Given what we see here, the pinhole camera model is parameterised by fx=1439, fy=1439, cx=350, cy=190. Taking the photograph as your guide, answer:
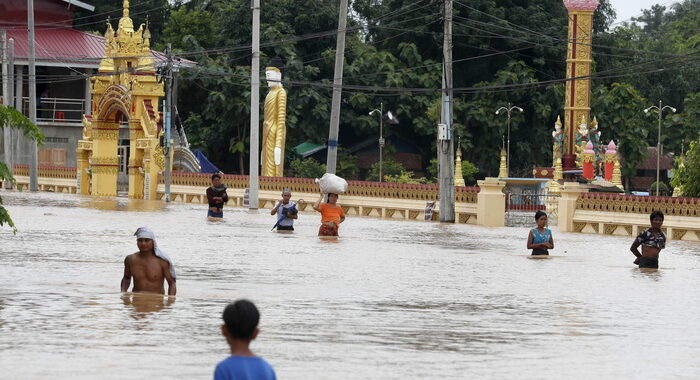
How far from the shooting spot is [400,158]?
80688 millimetres

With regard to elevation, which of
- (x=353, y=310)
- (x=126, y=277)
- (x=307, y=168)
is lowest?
(x=353, y=310)

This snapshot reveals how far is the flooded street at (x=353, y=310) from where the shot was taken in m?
12.2

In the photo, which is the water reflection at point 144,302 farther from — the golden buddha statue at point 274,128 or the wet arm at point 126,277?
the golden buddha statue at point 274,128

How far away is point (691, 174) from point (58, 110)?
3854 centimetres

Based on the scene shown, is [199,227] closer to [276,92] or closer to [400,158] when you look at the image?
[276,92]

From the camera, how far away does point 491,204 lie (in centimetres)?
4416

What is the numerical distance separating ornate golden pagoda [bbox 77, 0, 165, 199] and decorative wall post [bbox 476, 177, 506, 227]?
1668cm

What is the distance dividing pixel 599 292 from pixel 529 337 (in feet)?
19.7

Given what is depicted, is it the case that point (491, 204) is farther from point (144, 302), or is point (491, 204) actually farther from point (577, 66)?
point (144, 302)

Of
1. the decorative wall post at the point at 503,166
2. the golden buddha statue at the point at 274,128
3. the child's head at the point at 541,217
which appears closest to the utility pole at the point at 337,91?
the golden buddha statue at the point at 274,128

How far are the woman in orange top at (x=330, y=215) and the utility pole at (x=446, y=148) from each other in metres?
13.7

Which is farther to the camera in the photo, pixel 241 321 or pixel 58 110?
pixel 58 110

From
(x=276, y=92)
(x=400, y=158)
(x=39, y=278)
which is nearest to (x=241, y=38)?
(x=400, y=158)

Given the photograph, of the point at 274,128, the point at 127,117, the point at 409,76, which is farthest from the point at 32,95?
the point at 409,76
